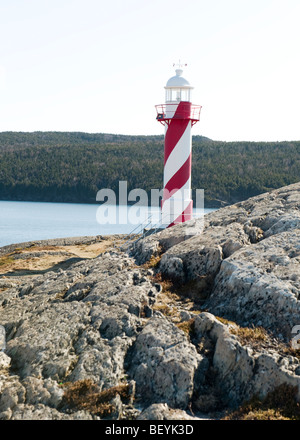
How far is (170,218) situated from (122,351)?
34.4 feet

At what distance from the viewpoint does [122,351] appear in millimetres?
7379

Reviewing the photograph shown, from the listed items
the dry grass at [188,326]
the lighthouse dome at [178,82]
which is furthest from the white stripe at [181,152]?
the dry grass at [188,326]

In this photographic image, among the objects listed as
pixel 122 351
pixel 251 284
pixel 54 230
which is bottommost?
pixel 54 230

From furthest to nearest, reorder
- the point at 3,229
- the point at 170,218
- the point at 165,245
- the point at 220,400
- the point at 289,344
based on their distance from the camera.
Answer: the point at 3,229, the point at 170,218, the point at 165,245, the point at 289,344, the point at 220,400

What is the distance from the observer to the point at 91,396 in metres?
6.57

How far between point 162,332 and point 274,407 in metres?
2.10

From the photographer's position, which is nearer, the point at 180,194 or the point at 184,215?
the point at 180,194

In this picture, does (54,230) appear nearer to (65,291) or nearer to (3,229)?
(3,229)

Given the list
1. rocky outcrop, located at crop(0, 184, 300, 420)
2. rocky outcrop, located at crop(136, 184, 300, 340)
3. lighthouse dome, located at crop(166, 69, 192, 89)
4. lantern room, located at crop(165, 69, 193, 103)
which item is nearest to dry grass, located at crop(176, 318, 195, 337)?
rocky outcrop, located at crop(0, 184, 300, 420)

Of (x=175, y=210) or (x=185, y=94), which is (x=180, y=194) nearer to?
(x=175, y=210)

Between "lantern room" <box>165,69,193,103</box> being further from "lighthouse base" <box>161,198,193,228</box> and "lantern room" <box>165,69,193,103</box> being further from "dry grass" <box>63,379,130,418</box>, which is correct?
"dry grass" <box>63,379,130,418</box>

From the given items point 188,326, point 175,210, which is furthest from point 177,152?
point 188,326

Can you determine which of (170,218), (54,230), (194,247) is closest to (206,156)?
(54,230)

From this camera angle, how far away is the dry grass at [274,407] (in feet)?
19.9
